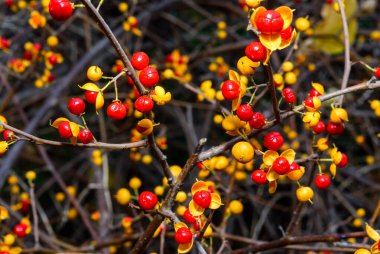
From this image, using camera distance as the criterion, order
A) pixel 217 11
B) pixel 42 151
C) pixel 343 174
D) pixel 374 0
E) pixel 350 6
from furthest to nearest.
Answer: pixel 217 11
pixel 374 0
pixel 343 174
pixel 350 6
pixel 42 151

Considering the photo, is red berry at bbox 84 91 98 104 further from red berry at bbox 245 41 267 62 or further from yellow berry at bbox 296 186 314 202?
yellow berry at bbox 296 186 314 202

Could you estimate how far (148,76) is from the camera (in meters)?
0.92

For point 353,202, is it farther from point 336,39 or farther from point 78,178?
point 78,178

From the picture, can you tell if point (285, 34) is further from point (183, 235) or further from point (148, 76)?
point (183, 235)

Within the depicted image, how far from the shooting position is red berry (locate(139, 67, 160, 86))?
0.92m

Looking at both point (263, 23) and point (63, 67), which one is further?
point (63, 67)

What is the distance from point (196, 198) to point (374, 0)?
228cm

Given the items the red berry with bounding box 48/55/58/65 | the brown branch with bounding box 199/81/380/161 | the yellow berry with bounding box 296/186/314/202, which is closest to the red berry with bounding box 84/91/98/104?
the brown branch with bounding box 199/81/380/161

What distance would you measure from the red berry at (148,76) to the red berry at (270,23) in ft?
0.72

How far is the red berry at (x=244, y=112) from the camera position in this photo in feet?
3.10

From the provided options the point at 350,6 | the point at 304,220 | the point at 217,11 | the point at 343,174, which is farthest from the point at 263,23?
the point at 217,11

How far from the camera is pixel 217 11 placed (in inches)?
122

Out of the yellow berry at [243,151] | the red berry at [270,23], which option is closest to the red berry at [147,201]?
the yellow berry at [243,151]

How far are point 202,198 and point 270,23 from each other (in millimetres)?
371
